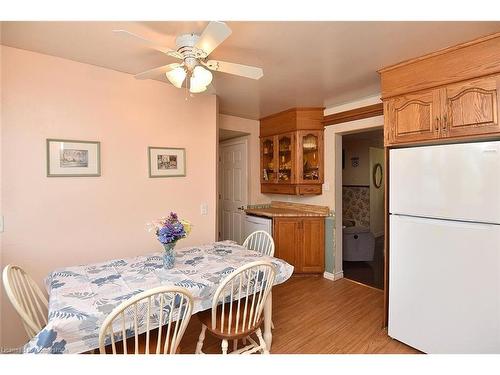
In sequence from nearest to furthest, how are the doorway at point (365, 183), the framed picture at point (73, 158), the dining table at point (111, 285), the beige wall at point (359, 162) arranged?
the dining table at point (111, 285)
the framed picture at point (73, 158)
the doorway at point (365, 183)
the beige wall at point (359, 162)

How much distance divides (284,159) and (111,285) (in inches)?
113

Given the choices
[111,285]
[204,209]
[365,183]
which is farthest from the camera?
[365,183]

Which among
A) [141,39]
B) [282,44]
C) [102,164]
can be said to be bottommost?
[102,164]

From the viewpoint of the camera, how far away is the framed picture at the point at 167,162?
2.39m

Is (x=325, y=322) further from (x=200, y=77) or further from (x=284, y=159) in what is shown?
(x=200, y=77)

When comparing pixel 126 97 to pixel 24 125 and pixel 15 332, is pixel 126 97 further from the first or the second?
pixel 15 332

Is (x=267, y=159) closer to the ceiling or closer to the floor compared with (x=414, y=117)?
closer to the floor

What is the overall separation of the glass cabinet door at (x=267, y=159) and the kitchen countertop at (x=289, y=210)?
47 centimetres

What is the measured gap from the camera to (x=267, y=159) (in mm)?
4023

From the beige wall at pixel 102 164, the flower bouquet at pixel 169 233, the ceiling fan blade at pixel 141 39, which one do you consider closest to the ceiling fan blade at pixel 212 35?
the ceiling fan blade at pixel 141 39

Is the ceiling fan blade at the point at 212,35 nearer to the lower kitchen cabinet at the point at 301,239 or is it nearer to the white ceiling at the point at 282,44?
the white ceiling at the point at 282,44

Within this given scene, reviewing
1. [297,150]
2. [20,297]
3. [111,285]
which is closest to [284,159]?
[297,150]

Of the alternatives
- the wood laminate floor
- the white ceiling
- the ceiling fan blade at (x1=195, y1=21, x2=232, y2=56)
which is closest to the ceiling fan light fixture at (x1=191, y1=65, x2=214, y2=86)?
the ceiling fan blade at (x1=195, y1=21, x2=232, y2=56)

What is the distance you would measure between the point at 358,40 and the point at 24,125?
8.13 feet
